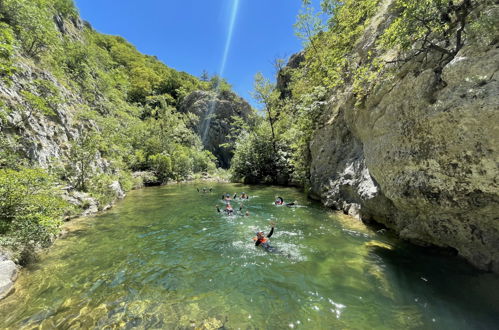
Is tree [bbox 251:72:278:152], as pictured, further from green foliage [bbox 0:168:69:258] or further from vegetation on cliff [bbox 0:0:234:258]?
green foliage [bbox 0:168:69:258]

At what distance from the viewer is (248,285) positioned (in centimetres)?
630

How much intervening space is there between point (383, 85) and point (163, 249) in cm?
1061

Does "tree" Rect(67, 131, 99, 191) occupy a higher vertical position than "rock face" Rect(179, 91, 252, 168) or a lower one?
lower

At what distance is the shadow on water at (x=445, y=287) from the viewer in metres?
4.69

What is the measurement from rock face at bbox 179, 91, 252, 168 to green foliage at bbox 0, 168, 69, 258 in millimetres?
44935

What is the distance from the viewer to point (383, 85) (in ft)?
25.2

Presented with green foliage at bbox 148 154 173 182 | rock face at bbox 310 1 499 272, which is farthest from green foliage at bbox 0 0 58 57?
rock face at bbox 310 1 499 272

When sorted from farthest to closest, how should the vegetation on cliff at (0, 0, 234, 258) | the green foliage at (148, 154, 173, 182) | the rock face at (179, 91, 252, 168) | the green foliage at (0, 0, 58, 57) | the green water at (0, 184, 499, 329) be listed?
the rock face at (179, 91, 252, 168) → the green foliage at (148, 154, 173, 182) → the green foliage at (0, 0, 58, 57) → the vegetation on cliff at (0, 0, 234, 258) → the green water at (0, 184, 499, 329)

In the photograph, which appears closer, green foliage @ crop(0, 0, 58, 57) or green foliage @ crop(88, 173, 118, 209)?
green foliage @ crop(88, 173, 118, 209)

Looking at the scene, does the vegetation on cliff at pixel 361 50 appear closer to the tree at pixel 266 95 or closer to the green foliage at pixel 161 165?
the tree at pixel 266 95

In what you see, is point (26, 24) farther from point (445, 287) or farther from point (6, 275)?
point (445, 287)

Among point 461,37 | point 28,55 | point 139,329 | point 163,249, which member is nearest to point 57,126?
point 28,55

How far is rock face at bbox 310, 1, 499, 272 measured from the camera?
185 inches

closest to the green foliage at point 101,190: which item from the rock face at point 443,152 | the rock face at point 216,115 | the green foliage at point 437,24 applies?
the rock face at point 443,152
